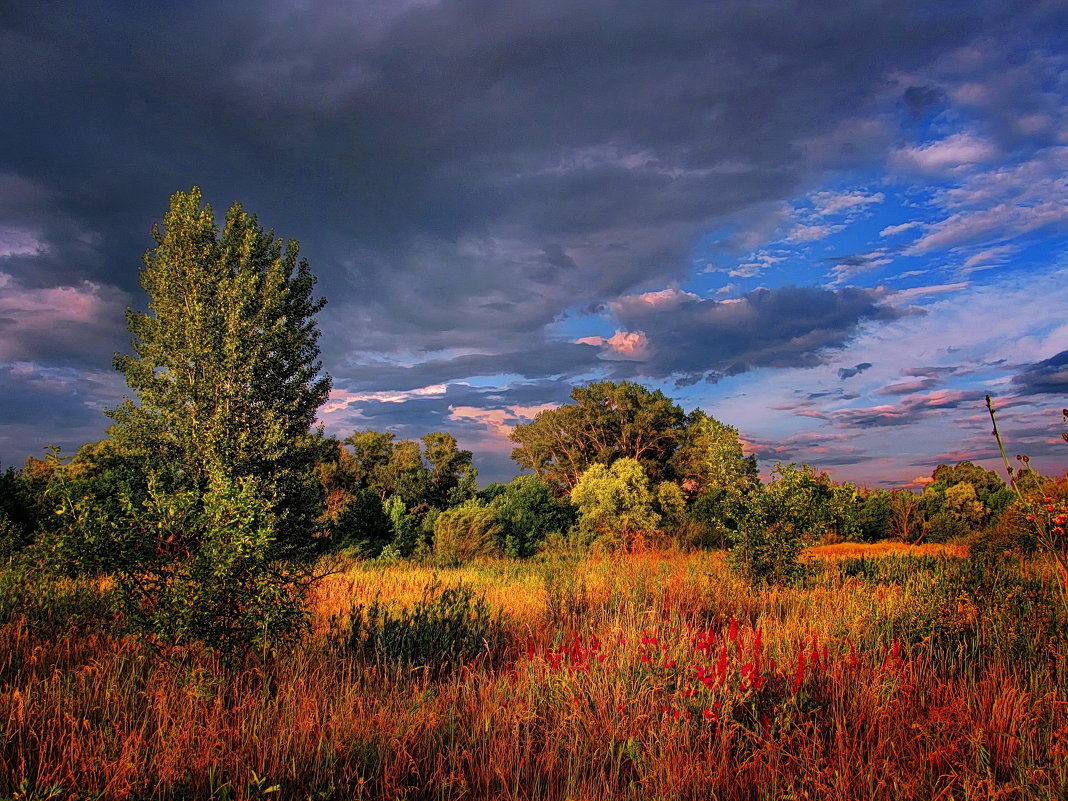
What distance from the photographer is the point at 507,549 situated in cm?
1820

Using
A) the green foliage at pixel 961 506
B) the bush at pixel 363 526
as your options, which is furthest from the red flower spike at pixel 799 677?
the green foliage at pixel 961 506

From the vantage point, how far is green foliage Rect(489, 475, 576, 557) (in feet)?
63.5

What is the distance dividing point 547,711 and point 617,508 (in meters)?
15.9

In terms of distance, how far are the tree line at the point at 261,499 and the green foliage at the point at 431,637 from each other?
0.73 m

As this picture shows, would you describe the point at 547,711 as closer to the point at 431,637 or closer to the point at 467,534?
the point at 431,637

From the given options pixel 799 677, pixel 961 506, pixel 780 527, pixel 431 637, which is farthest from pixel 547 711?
pixel 961 506

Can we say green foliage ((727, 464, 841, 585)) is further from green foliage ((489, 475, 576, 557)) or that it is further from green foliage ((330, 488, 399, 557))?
green foliage ((330, 488, 399, 557))

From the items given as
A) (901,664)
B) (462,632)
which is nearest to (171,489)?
(462,632)

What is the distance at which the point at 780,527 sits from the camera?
31.3 feet

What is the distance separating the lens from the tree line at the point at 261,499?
4.71m

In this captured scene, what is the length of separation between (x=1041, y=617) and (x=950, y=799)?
3.97m

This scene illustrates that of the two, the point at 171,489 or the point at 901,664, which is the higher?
the point at 171,489

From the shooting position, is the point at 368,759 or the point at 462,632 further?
the point at 462,632

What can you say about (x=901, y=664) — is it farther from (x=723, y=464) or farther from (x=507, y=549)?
(x=507, y=549)
